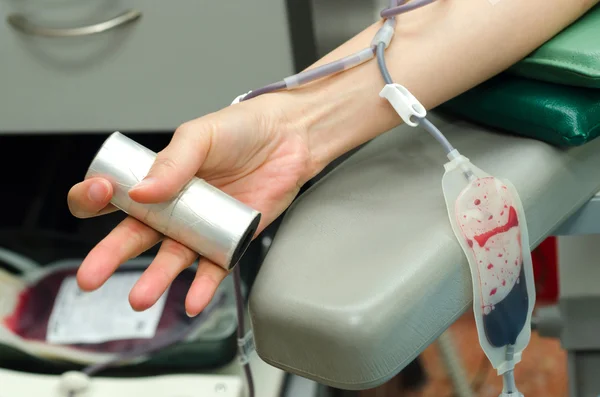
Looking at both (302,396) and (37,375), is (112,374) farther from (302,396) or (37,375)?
(302,396)

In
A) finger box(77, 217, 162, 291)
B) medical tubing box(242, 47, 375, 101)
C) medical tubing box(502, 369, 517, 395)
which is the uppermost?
medical tubing box(242, 47, 375, 101)

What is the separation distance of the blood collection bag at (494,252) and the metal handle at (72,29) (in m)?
0.59

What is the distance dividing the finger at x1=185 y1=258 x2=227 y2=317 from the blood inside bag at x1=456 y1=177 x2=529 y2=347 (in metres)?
0.19

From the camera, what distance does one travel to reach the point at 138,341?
107 cm

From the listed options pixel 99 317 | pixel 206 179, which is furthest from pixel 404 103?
pixel 99 317

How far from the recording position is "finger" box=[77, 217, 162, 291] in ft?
1.78

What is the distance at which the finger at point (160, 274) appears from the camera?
0.54 m

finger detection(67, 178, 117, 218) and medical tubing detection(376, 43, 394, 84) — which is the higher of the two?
medical tubing detection(376, 43, 394, 84)

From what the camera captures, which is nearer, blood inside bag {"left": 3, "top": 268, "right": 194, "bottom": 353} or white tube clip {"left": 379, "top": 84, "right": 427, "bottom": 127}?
white tube clip {"left": 379, "top": 84, "right": 427, "bottom": 127}

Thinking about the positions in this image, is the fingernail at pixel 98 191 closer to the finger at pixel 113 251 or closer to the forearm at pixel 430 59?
the finger at pixel 113 251

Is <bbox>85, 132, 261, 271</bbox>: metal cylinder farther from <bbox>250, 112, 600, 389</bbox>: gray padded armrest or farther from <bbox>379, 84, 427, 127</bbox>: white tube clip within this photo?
<bbox>379, 84, 427, 127</bbox>: white tube clip

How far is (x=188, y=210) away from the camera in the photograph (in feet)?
1.82

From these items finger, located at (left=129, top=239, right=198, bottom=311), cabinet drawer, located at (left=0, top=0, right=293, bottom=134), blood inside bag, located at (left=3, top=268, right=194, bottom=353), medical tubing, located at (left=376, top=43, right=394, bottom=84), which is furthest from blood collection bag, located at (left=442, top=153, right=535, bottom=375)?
blood inside bag, located at (left=3, top=268, right=194, bottom=353)

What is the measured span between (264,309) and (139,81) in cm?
64
